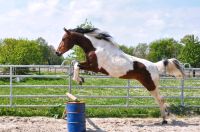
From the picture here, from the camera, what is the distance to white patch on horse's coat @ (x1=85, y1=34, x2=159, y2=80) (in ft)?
30.8

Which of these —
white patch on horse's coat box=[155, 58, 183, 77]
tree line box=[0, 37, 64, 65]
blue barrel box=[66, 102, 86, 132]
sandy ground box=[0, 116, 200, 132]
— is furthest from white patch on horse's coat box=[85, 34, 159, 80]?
tree line box=[0, 37, 64, 65]

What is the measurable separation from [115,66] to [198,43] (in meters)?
43.3

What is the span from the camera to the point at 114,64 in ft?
30.8

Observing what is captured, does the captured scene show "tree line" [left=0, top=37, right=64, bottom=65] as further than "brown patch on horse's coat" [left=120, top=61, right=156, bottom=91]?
Yes

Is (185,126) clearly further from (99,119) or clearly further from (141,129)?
(99,119)

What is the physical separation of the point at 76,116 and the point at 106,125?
1350 mm

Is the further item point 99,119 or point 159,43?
point 159,43

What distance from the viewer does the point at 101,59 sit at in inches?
369

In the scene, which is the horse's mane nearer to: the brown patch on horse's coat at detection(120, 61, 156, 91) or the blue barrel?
the brown patch on horse's coat at detection(120, 61, 156, 91)

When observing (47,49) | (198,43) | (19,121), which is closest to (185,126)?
(19,121)

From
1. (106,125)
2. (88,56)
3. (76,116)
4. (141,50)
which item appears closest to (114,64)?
(88,56)

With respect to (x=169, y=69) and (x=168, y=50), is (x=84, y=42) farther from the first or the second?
(x=168, y=50)

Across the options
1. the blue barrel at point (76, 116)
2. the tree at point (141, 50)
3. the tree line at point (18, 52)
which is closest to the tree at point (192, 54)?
the tree line at point (18, 52)

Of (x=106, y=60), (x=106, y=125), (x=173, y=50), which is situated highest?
(x=173, y=50)
